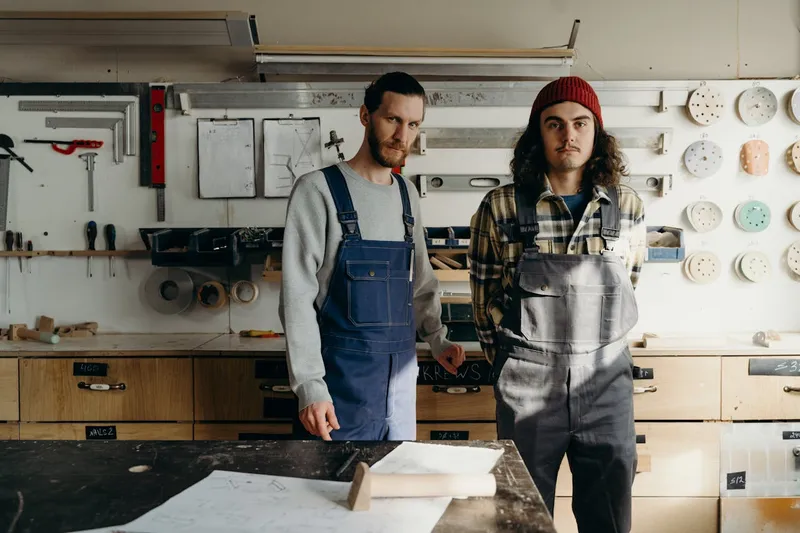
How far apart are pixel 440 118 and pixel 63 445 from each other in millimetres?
2222

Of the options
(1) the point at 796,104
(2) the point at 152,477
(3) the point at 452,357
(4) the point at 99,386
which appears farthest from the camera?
(1) the point at 796,104

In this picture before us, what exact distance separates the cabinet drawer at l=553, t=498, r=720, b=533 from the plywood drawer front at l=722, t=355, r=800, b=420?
0.38 m

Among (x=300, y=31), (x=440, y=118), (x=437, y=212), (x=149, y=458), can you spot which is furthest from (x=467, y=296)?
(x=149, y=458)

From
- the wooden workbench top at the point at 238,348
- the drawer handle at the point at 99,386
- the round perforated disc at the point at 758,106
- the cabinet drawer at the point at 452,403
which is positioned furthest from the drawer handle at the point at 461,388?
the round perforated disc at the point at 758,106

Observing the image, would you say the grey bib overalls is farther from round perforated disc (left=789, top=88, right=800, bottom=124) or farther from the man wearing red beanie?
round perforated disc (left=789, top=88, right=800, bottom=124)

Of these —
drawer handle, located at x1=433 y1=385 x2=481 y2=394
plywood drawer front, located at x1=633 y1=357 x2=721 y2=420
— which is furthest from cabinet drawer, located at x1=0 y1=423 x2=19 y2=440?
plywood drawer front, located at x1=633 y1=357 x2=721 y2=420

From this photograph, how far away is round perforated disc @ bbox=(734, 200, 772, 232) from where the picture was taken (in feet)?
9.48

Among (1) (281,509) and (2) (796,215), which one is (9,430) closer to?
(1) (281,509)

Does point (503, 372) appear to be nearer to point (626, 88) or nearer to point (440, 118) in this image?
point (440, 118)

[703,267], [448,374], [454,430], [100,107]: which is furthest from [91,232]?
[703,267]

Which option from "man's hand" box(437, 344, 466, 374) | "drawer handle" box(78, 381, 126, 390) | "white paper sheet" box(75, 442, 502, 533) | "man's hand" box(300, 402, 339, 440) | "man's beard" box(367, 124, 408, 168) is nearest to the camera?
"white paper sheet" box(75, 442, 502, 533)

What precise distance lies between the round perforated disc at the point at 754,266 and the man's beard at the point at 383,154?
2042 millimetres

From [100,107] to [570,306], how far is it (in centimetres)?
244

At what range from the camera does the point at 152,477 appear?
3.30ft
